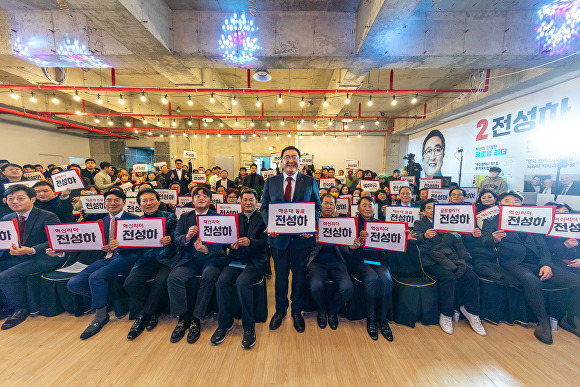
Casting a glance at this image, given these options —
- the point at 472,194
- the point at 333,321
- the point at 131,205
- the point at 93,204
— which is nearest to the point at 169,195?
the point at 131,205

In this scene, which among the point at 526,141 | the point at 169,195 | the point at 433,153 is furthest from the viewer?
the point at 433,153

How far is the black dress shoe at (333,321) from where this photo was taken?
A: 2465 mm

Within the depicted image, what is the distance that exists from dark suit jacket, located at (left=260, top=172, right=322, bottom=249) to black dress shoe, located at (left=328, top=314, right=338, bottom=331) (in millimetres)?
930

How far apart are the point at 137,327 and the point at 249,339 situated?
1.30 m

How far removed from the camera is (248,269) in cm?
248

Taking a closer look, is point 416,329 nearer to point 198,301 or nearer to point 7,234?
point 198,301

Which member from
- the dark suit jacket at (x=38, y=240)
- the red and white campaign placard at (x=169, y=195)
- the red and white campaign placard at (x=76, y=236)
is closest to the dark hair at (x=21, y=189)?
the dark suit jacket at (x=38, y=240)

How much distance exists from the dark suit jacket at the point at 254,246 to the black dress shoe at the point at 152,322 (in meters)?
1.09

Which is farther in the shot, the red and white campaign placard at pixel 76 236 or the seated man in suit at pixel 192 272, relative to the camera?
the red and white campaign placard at pixel 76 236

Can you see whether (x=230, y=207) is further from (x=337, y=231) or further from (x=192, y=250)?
(x=337, y=231)

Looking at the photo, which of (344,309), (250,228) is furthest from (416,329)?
(250,228)

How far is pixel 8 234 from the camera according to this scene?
2.45 m

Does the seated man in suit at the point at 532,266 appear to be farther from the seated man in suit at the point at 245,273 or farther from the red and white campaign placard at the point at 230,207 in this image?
the red and white campaign placard at the point at 230,207

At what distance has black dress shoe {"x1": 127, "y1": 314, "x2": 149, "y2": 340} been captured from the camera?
7.55 ft
